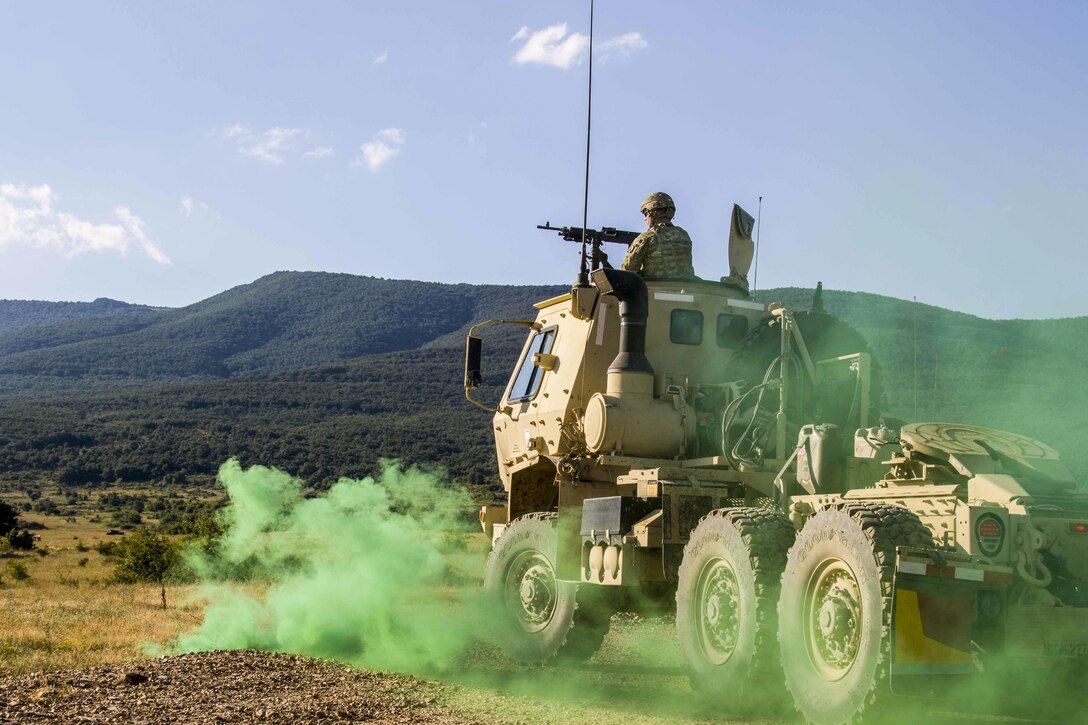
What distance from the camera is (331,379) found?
102812 mm

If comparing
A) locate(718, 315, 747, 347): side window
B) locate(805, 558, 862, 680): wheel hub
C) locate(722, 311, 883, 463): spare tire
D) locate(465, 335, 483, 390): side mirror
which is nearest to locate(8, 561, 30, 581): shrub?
locate(465, 335, 483, 390): side mirror

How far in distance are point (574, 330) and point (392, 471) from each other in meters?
4.04

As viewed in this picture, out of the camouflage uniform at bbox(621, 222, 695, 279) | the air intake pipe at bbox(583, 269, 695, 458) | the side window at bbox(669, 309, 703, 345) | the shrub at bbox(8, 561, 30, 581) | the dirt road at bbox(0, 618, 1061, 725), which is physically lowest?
the shrub at bbox(8, 561, 30, 581)

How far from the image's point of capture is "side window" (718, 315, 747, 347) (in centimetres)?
1132

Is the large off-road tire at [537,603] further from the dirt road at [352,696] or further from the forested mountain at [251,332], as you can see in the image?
the forested mountain at [251,332]

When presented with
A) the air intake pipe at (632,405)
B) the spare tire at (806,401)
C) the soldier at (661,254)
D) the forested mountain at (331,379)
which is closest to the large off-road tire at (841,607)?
the spare tire at (806,401)

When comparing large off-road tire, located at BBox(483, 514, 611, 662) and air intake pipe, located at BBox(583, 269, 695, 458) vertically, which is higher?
air intake pipe, located at BBox(583, 269, 695, 458)

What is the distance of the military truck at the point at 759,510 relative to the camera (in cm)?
652

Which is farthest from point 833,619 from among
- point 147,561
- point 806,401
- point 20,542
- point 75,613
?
point 20,542

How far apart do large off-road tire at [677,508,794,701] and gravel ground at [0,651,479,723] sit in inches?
69.9

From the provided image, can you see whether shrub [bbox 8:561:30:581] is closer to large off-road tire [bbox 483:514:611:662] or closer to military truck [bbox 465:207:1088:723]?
military truck [bbox 465:207:1088:723]

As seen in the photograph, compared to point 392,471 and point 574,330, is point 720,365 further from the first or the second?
point 392,471

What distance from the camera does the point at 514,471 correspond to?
12328 millimetres

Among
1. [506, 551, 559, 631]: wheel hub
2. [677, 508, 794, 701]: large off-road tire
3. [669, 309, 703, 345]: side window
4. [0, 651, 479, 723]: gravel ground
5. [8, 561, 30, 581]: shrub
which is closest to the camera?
[0, 651, 479, 723]: gravel ground
